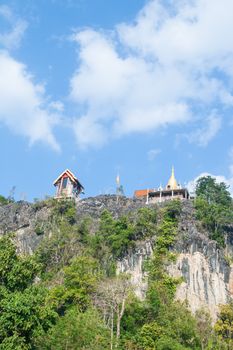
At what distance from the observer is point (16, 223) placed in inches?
1973

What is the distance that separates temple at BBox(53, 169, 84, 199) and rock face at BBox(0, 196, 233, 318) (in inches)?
283

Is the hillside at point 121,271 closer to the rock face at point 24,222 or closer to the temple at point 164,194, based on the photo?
the rock face at point 24,222

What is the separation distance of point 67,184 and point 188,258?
19.7 meters

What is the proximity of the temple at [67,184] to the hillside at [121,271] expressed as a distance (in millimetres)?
5548

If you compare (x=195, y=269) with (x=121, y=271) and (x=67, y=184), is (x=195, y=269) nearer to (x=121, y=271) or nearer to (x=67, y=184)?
(x=121, y=271)

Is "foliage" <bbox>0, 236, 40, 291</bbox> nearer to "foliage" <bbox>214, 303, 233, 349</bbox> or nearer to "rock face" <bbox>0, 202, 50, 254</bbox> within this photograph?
"foliage" <bbox>214, 303, 233, 349</bbox>

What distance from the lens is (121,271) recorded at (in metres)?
41.0

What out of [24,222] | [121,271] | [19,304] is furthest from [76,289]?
[24,222]

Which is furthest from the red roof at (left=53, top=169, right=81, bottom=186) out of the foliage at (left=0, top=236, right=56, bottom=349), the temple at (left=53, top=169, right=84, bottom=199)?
the foliage at (left=0, top=236, right=56, bottom=349)

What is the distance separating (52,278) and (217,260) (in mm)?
13480

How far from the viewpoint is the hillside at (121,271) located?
1001 inches

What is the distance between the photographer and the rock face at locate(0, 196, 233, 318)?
39.6 metres

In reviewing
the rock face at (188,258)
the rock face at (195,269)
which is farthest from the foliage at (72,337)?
the rock face at (195,269)

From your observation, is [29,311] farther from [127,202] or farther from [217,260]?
[127,202]
